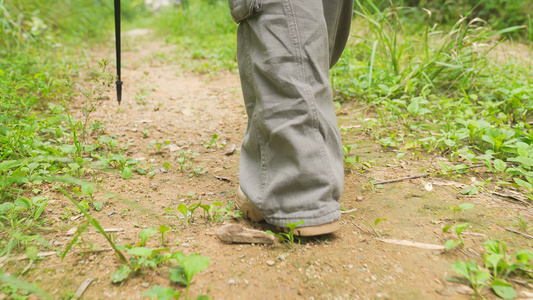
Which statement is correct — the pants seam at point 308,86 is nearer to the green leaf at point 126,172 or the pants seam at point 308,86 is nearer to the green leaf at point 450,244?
the green leaf at point 450,244

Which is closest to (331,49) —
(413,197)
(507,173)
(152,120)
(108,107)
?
(413,197)

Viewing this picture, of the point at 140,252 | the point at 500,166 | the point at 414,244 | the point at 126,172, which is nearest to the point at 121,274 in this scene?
the point at 140,252

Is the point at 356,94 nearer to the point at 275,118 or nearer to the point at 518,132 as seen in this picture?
the point at 518,132

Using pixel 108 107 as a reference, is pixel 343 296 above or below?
below

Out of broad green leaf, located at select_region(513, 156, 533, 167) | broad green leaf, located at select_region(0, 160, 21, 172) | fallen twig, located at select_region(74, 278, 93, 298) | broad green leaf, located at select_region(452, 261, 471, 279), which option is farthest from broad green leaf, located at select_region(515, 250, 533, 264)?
broad green leaf, located at select_region(0, 160, 21, 172)

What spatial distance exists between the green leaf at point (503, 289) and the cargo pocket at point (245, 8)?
1066 mm

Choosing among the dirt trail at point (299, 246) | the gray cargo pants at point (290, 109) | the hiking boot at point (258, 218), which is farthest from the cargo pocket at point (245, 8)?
the dirt trail at point (299, 246)

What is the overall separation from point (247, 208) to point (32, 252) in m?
0.71

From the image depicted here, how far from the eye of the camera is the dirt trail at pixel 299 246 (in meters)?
0.95

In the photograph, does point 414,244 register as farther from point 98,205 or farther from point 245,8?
point 98,205

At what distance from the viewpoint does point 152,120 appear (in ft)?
7.75

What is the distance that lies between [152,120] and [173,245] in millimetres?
1439

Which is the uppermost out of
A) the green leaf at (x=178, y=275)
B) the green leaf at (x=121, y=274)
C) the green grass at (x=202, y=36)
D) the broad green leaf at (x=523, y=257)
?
the green grass at (x=202, y=36)

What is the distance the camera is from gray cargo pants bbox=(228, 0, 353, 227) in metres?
1.09
